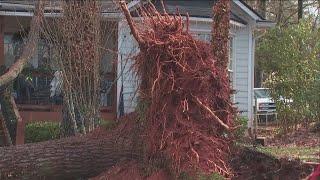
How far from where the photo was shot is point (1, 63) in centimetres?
1559

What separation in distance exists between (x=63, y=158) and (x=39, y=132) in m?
5.09

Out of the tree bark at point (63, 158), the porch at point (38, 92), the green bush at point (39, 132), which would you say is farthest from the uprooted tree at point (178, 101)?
the porch at point (38, 92)

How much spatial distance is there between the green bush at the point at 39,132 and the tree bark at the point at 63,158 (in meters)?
4.60

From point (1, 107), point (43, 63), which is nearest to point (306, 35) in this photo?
point (43, 63)

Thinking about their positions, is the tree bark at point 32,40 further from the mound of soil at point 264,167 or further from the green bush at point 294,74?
the green bush at point 294,74

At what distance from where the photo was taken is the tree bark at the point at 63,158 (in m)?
7.79

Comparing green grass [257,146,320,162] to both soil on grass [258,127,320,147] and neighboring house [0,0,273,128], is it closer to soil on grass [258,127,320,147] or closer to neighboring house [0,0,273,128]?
soil on grass [258,127,320,147]

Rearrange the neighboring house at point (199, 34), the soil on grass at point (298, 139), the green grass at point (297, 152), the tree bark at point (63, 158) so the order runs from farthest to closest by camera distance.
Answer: the neighboring house at point (199, 34)
the soil on grass at point (298, 139)
the green grass at point (297, 152)
the tree bark at point (63, 158)

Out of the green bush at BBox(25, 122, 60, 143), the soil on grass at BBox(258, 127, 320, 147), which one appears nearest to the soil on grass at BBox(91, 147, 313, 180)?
the green bush at BBox(25, 122, 60, 143)

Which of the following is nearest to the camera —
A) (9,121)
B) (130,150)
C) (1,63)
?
(130,150)

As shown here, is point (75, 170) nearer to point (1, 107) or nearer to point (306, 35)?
point (1, 107)

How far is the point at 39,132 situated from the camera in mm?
12961

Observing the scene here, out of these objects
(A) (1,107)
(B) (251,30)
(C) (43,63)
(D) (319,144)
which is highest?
(B) (251,30)

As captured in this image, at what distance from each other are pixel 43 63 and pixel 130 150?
25.7ft
